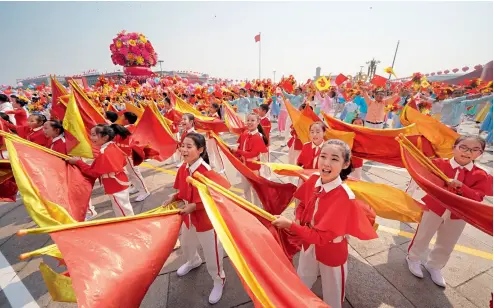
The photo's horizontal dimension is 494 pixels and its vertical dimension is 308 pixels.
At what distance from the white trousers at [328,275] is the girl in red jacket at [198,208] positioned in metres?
1.00

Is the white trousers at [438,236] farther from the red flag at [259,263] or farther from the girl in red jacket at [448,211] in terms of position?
the red flag at [259,263]

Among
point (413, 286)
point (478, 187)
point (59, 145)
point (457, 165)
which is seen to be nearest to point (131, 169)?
point (59, 145)

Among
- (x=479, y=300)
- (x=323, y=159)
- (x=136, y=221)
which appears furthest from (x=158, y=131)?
(x=479, y=300)

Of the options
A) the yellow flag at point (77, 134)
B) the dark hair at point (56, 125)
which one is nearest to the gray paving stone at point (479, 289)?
the yellow flag at point (77, 134)

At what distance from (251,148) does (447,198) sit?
2907 mm

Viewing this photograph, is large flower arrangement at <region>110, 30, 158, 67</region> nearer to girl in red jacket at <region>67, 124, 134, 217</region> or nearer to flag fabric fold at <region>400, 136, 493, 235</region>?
girl in red jacket at <region>67, 124, 134, 217</region>

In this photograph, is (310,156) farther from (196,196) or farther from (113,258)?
(113,258)

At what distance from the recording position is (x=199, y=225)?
2.53m

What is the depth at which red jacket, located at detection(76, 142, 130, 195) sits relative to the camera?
3307mm

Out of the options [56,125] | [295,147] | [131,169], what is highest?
[56,125]

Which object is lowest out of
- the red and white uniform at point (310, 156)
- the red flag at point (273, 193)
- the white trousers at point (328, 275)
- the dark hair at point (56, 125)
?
the white trousers at point (328, 275)

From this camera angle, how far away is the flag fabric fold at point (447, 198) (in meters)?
1.74

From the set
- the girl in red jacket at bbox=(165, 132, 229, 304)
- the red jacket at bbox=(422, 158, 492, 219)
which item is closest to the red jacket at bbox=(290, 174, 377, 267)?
the girl in red jacket at bbox=(165, 132, 229, 304)

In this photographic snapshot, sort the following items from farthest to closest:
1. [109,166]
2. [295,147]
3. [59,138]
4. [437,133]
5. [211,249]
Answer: [295,147], [59,138], [437,133], [109,166], [211,249]
